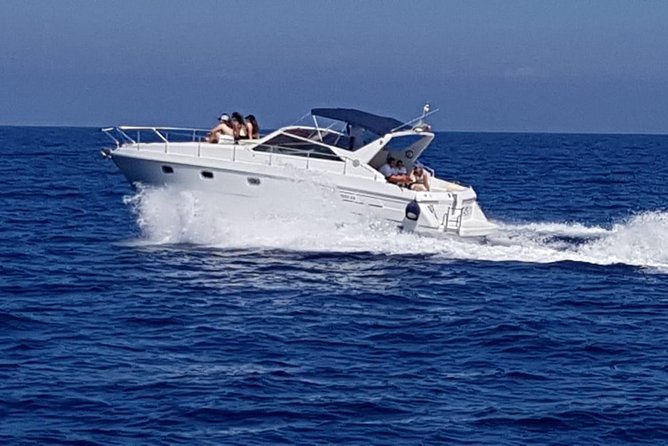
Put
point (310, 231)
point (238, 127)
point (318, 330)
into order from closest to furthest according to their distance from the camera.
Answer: point (318, 330), point (310, 231), point (238, 127)

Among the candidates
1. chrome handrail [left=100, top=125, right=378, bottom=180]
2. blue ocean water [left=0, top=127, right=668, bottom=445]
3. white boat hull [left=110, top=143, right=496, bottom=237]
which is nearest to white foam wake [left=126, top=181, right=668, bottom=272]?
blue ocean water [left=0, top=127, right=668, bottom=445]

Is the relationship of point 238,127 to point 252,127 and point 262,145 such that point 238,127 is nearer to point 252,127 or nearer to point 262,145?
point 252,127

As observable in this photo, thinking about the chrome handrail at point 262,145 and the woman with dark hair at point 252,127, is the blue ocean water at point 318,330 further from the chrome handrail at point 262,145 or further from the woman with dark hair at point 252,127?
the woman with dark hair at point 252,127

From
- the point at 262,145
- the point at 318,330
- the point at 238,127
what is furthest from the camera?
the point at 238,127

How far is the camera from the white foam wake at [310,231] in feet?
75.8

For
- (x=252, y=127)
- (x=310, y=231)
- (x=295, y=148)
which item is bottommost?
(x=310, y=231)

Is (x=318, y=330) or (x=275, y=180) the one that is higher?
(x=275, y=180)

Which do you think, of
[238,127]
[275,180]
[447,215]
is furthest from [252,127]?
[447,215]

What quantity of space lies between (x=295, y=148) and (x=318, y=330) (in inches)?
325

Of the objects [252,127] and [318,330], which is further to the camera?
[252,127]

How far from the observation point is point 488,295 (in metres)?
19.3

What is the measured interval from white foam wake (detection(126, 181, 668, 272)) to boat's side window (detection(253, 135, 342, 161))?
0.79 m

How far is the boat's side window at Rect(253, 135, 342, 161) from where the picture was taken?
2373 cm

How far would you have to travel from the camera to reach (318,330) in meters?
16.2
